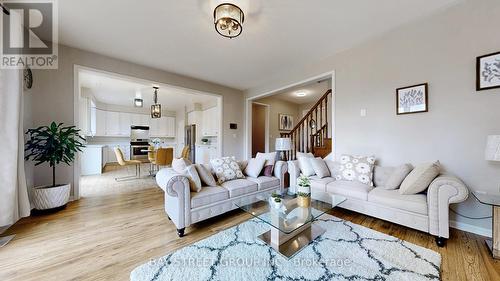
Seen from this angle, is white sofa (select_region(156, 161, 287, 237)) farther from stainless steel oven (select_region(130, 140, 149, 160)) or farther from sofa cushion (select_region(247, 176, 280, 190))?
stainless steel oven (select_region(130, 140, 149, 160))

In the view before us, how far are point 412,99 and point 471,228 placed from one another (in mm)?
1615

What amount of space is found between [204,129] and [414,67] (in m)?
5.95

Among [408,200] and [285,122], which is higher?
[285,122]

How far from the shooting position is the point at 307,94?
6.07 metres

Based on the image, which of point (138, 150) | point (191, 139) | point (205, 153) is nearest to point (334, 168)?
point (205, 153)

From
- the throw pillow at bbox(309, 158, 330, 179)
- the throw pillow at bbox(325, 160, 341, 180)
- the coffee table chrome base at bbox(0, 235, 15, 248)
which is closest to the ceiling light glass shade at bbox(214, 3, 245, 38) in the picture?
the throw pillow at bbox(309, 158, 330, 179)

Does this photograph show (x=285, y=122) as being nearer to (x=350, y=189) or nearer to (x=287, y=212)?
(x=350, y=189)

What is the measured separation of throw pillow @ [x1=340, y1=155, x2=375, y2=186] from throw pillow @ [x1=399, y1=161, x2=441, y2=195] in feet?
1.73

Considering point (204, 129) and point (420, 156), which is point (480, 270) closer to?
point (420, 156)

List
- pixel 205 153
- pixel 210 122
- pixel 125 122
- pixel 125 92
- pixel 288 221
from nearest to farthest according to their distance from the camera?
pixel 288 221, pixel 125 92, pixel 210 122, pixel 205 153, pixel 125 122

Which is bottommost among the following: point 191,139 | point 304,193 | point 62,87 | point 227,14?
point 304,193

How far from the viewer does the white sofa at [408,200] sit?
1749 millimetres

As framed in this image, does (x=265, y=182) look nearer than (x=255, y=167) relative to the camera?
Result: Yes

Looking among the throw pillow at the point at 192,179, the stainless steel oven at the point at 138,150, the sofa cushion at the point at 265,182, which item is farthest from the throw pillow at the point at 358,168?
the stainless steel oven at the point at 138,150
